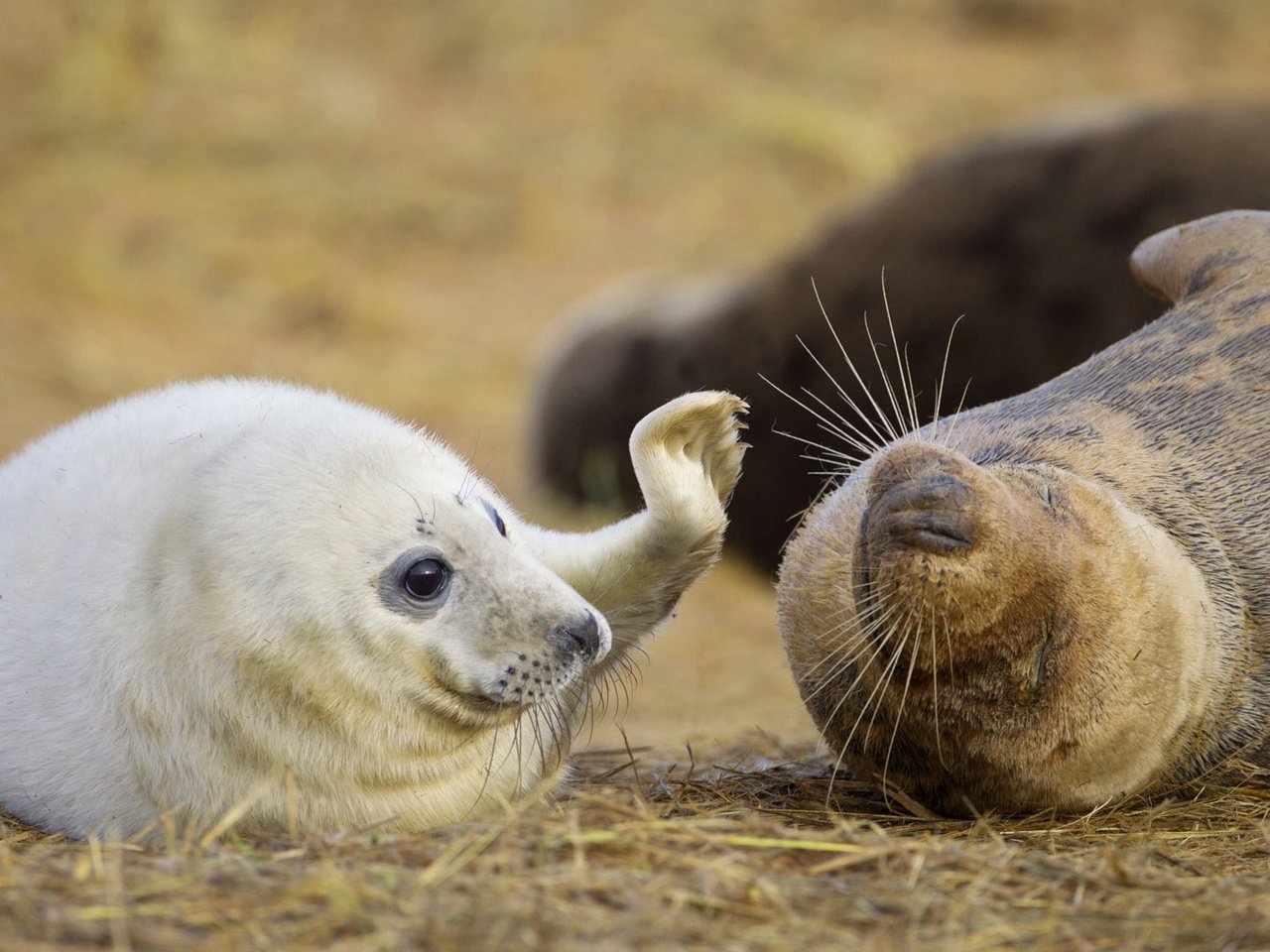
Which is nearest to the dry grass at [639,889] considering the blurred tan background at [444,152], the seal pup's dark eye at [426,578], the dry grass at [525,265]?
the dry grass at [525,265]

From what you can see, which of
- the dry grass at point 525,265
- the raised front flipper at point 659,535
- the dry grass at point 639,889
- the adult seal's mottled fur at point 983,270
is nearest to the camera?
the dry grass at point 639,889

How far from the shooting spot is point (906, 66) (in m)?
14.7

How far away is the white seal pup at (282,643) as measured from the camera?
10.1 feet

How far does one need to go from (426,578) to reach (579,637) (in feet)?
1.02

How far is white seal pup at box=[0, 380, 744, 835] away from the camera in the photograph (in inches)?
121

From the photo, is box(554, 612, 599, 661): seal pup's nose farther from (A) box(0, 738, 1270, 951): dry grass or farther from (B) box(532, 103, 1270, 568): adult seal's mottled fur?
(B) box(532, 103, 1270, 568): adult seal's mottled fur

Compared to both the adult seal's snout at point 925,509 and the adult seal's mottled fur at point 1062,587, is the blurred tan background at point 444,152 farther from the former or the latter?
the adult seal's snout at point 925,509

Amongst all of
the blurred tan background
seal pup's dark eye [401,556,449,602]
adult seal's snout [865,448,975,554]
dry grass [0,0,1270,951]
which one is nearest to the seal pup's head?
seal pup's dark eye [401,556,449,602]

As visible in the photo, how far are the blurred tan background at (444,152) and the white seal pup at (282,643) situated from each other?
4894mm

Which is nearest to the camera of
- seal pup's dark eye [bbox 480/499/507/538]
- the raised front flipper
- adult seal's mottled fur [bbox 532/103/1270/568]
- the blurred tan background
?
seal pup's dark eye [bbox 480/499/507/538]

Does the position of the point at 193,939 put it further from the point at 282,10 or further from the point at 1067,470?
the point at 282,10

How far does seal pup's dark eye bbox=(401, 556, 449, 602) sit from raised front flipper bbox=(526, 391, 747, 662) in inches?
20.4

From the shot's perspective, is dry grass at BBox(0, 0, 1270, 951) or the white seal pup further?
the white seal pup

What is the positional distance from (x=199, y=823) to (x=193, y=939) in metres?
0.78
